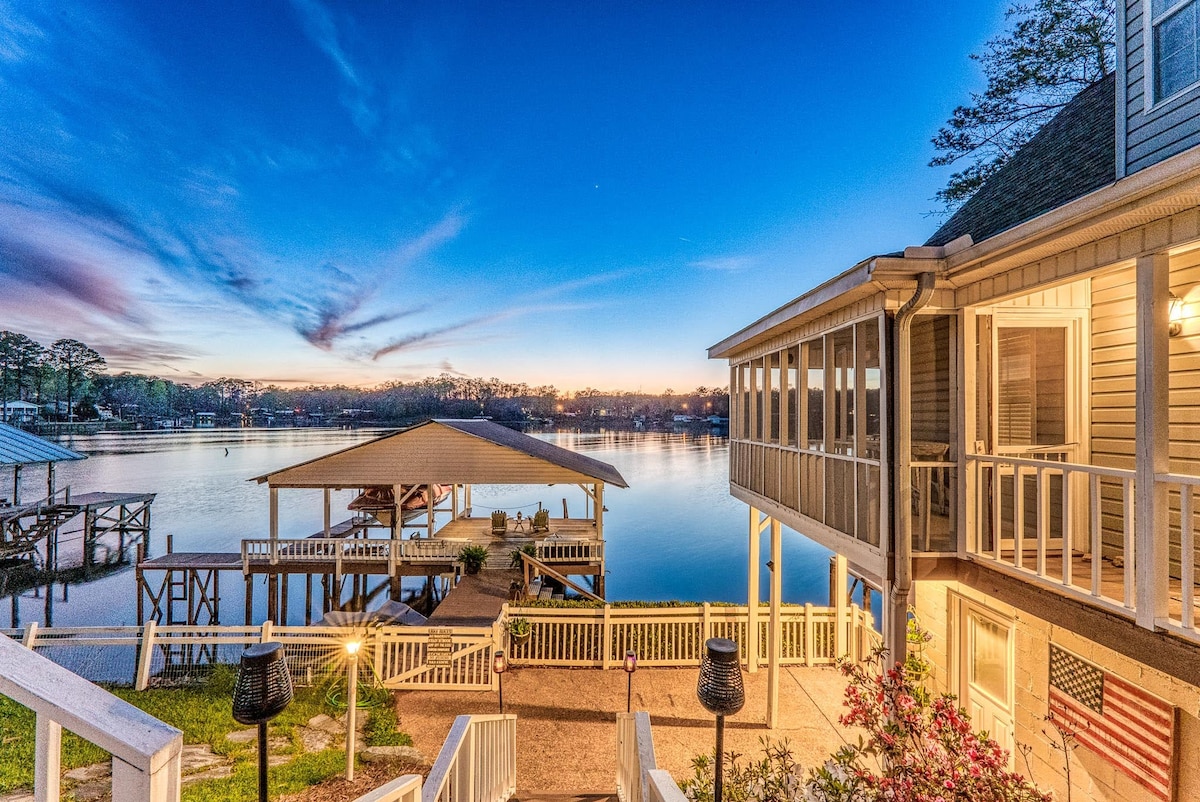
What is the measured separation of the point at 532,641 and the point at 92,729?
961 centimetres

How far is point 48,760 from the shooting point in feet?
2.78

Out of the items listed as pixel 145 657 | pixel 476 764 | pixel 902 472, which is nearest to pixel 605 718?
pixel 476 764

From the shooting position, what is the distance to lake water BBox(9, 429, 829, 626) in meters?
21.0

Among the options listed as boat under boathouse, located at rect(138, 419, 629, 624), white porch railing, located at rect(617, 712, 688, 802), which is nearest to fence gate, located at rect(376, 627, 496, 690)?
white porch railing, located at rect(617, 712, 688, 802)

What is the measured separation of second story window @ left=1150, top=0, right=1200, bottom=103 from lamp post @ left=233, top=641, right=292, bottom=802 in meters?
8.00

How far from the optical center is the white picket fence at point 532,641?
8.53 meters

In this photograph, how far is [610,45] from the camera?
17.8m

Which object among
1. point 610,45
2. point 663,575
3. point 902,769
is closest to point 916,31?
point 610,45

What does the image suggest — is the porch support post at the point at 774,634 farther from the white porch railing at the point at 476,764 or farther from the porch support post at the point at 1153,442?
the porch support post at the point at 1153,442

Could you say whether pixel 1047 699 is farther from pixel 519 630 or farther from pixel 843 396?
pixel 519 630

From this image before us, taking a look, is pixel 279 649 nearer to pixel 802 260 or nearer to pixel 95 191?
pixel 802 260

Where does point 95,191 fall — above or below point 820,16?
below

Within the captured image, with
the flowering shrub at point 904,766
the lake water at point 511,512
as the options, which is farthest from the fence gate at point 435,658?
the lake water at point 511,512

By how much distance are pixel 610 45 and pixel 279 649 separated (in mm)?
19971
